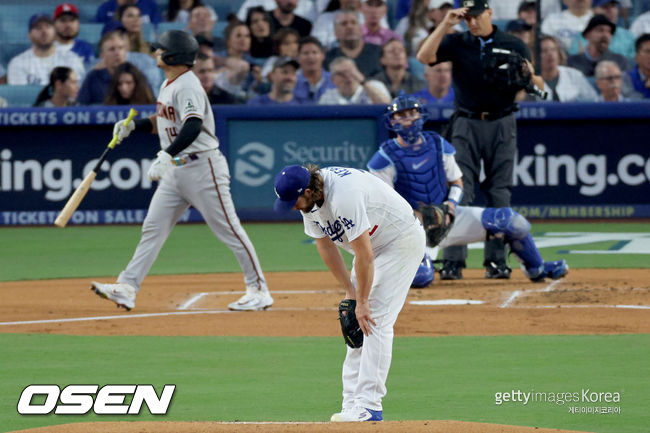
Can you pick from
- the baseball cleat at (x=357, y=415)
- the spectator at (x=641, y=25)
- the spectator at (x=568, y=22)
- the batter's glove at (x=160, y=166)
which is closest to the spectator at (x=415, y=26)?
the spectator at (x=568, y=22)

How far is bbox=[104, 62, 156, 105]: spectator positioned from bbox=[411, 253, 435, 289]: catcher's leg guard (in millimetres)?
6469

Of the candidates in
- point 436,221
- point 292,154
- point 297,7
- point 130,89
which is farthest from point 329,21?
point 436,221

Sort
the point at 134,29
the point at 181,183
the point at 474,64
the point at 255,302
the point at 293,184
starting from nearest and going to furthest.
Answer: the point at 293,184 → the point at 181,183 → the point at 255,302 → the point at 474,64 → the point at 134,29

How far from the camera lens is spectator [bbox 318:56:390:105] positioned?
51.8 feet

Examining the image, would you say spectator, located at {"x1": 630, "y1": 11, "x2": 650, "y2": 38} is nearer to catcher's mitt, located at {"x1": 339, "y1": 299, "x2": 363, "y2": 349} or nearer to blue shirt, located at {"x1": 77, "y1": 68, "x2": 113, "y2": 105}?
blue shirt, located at {"x1": 77, "y1": 68, "x2": 113, "y2": 105}

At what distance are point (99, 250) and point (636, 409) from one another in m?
9.57

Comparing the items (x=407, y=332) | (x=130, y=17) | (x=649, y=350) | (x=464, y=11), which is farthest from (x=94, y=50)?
(x=649, y=350)

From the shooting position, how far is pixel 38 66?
16578mm

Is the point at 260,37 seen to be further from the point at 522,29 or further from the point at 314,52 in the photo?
the point at 522,29

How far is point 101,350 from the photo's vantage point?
7508 millimetres

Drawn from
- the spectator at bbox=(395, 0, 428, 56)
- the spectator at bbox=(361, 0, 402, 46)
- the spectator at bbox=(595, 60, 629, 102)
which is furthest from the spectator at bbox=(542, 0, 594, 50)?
the spectator at bbox=(361, 0, 402, 46)

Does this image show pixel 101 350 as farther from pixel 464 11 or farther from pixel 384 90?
pixel 384 90

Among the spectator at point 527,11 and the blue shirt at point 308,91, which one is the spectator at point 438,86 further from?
the spectator at point 527,11

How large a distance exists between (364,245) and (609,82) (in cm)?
1105
